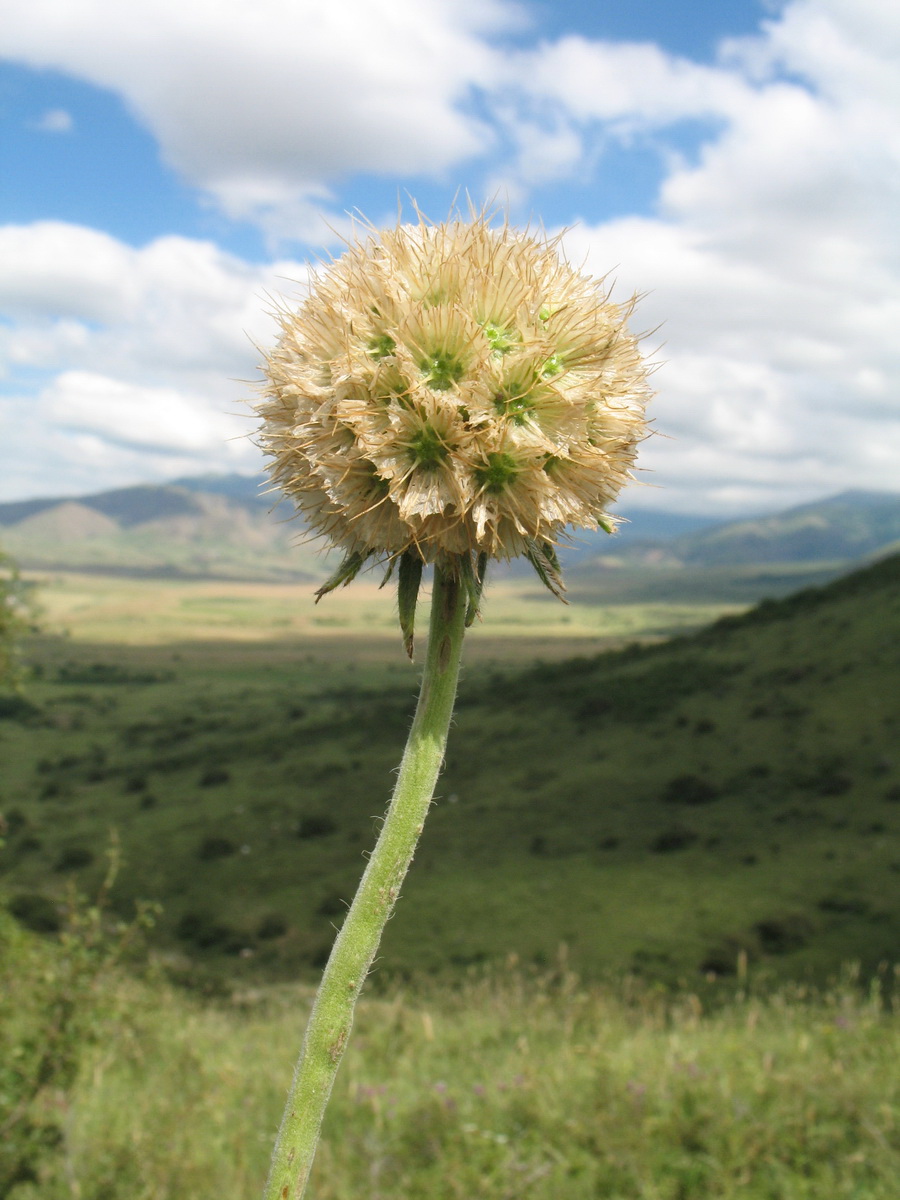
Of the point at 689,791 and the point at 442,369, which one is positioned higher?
the point at 442,369

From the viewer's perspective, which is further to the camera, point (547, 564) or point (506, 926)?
point (506, 926)

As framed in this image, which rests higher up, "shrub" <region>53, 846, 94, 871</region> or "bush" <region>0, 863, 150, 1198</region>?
"bush" <region>0, 863, 150, 1198</region>

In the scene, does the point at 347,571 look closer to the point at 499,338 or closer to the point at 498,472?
the point at 498,472

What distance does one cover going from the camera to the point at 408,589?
7.73 ft

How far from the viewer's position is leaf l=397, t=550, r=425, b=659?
2.29 metres

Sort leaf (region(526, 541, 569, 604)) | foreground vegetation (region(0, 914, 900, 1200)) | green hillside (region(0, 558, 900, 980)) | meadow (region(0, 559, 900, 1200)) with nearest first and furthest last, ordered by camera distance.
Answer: leaf (region(526, 541, 569, 604)), foreground vegetation (region(0, 914, 900, 1200)), meadow (region(0, 559, 900, 1200)), green hillside (region(0, 558, 900, 980))

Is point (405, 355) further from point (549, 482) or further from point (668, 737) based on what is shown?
point (668, 737)

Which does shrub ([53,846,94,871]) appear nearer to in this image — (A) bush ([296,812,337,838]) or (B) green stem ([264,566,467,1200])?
(A) bush ([296,812,337,838])

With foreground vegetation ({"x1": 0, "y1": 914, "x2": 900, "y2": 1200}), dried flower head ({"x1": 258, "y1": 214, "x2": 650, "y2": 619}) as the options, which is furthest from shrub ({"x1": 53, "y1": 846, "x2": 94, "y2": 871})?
dried flower head ({"x1": 258, "y1": 214, "x2": 650, "y2": 619})

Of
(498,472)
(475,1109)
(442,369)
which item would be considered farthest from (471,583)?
(475,1109)

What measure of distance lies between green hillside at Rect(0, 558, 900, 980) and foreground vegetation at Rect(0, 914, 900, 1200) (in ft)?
76.2

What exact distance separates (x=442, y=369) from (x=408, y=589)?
56 centimetres

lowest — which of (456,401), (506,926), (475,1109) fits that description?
(506,926)

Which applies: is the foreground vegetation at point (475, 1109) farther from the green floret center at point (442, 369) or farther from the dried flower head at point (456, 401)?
the green floret center at point (442, 369)
